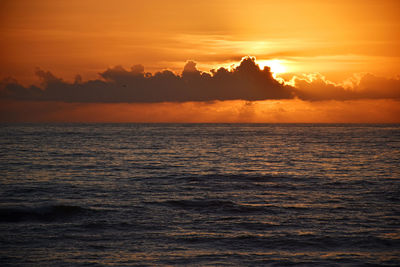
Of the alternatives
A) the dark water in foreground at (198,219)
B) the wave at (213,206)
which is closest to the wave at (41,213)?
the dark water in foreground at (198,219)

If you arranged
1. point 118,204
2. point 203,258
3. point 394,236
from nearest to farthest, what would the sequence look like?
point 203,258 < point 394,236 < point 118,204

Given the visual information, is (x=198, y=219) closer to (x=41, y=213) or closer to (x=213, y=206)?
(x=213, y=206)

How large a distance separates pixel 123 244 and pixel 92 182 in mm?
18276

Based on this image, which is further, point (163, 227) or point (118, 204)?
point (118, 204)

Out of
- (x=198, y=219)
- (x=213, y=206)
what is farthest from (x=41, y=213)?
(x=213, y=206)

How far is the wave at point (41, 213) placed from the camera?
2112cm

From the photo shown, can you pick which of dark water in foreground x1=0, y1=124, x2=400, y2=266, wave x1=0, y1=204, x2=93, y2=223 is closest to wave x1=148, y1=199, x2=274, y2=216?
dark water in foreground x1=0, y1=124, x2=400, y2=266

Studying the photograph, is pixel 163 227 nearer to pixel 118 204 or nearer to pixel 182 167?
pixel 118 204

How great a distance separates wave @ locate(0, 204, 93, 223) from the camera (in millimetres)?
21125

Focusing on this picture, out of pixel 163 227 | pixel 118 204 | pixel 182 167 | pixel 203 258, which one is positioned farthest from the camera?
Answer: pixel 182 167

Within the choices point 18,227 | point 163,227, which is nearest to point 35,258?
point 18,227

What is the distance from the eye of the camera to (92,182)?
3397 cm

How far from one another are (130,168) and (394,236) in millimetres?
31942

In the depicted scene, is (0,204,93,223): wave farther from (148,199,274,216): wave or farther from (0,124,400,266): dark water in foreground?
(148,199,274,216): wave
